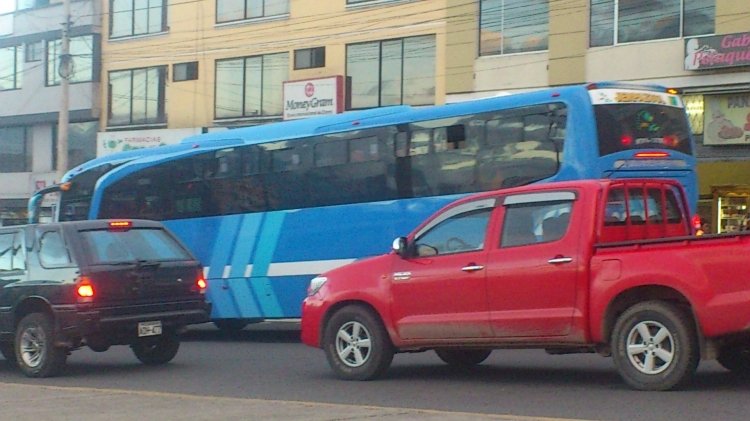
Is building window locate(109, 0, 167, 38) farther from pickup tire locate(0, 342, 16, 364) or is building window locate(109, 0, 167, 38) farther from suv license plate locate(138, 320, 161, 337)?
suv license plate locate(138, 320, 161, 337)

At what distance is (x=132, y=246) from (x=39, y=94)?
31755 mm

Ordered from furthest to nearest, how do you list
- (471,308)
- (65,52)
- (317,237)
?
(65,52)
(317,237)
(471,308)

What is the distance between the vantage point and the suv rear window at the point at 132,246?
45.0ft

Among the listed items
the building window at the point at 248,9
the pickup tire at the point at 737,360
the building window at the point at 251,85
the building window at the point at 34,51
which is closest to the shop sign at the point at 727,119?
the building window at the point at 251,85

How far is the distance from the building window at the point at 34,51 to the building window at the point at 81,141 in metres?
2.82

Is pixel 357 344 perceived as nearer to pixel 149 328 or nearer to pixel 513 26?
pixel 149 328

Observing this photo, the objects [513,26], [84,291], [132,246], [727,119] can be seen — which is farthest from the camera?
[513,26]

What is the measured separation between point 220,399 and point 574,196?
12.0 ft

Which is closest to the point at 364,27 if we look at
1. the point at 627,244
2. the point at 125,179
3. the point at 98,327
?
the point at 125,179

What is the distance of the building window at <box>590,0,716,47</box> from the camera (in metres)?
26.5

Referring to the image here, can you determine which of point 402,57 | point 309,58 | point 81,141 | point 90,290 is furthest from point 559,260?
point 81,141

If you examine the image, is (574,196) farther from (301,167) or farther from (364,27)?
(364,27)

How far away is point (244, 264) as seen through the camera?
1934 centimetres

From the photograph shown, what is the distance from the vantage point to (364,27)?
34.0m
